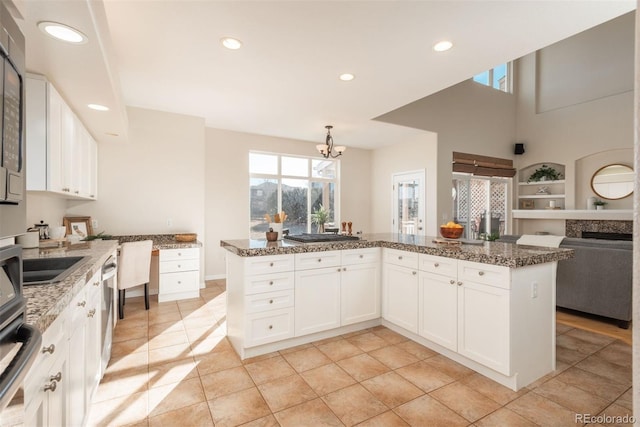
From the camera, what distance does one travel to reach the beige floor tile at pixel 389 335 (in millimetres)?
2977

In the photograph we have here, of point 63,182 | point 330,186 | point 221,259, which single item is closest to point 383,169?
point 330,186

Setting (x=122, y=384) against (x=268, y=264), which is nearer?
(x=122, y=384)

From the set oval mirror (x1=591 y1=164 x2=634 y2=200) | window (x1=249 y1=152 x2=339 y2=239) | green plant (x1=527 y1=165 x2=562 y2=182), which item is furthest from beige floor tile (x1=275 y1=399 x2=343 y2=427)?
green plant (x1=527 y1=165 x2=562 y2=182)

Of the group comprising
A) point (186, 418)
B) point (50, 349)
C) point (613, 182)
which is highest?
point (613, 182)

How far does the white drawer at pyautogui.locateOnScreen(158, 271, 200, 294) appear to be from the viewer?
4230 millimetres

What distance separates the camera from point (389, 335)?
309cm

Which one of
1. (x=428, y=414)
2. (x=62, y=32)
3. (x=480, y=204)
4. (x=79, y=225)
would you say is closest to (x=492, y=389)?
(x=428, y=414)

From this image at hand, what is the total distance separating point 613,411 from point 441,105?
210 inches

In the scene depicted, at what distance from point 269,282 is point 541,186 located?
781 cm

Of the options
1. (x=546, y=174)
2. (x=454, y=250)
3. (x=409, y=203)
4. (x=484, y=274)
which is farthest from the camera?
(x=546, y=174)

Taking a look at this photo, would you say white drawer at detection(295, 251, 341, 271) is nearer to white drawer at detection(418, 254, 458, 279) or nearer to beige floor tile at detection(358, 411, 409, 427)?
white drawer at detection(418, 254, 458, 279)

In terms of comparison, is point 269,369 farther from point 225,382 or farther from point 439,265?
point 439,265

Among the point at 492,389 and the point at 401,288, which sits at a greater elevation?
the point at 401,288

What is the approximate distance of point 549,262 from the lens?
2.33 metres
